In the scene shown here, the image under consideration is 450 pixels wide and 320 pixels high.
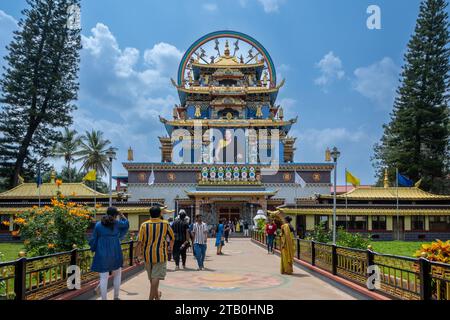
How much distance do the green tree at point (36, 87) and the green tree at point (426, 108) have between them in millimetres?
32256

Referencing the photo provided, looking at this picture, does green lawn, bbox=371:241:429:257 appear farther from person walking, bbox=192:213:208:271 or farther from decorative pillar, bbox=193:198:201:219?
decorative pillar, bbox=193:198:201:219

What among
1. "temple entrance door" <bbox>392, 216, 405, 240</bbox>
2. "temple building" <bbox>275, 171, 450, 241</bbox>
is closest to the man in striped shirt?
"temple building" <bbox>275, 171, 450, 241</bbox>

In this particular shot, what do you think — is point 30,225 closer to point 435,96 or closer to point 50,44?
point 50,44

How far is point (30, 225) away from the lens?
11.1 metres

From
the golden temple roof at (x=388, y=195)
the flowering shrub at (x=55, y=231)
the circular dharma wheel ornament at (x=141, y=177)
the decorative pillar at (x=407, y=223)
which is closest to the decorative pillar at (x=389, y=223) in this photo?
the decorative pillar at (x=407, y=223)

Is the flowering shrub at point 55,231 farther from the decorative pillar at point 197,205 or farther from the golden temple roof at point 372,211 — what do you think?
the decorative pillar at point 197,205

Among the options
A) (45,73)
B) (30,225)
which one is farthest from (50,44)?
(30,225)

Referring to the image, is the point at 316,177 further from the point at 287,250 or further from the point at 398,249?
the point at 287,250

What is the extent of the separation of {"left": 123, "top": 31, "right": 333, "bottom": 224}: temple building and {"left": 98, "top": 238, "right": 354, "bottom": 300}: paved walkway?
2241cm

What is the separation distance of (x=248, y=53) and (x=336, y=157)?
3941cm

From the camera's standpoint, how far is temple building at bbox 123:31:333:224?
123ft

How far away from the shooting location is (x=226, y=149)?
1786 inches

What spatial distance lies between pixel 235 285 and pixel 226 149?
Answer: 35673 millimetres

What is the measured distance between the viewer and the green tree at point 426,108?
41.5 m
